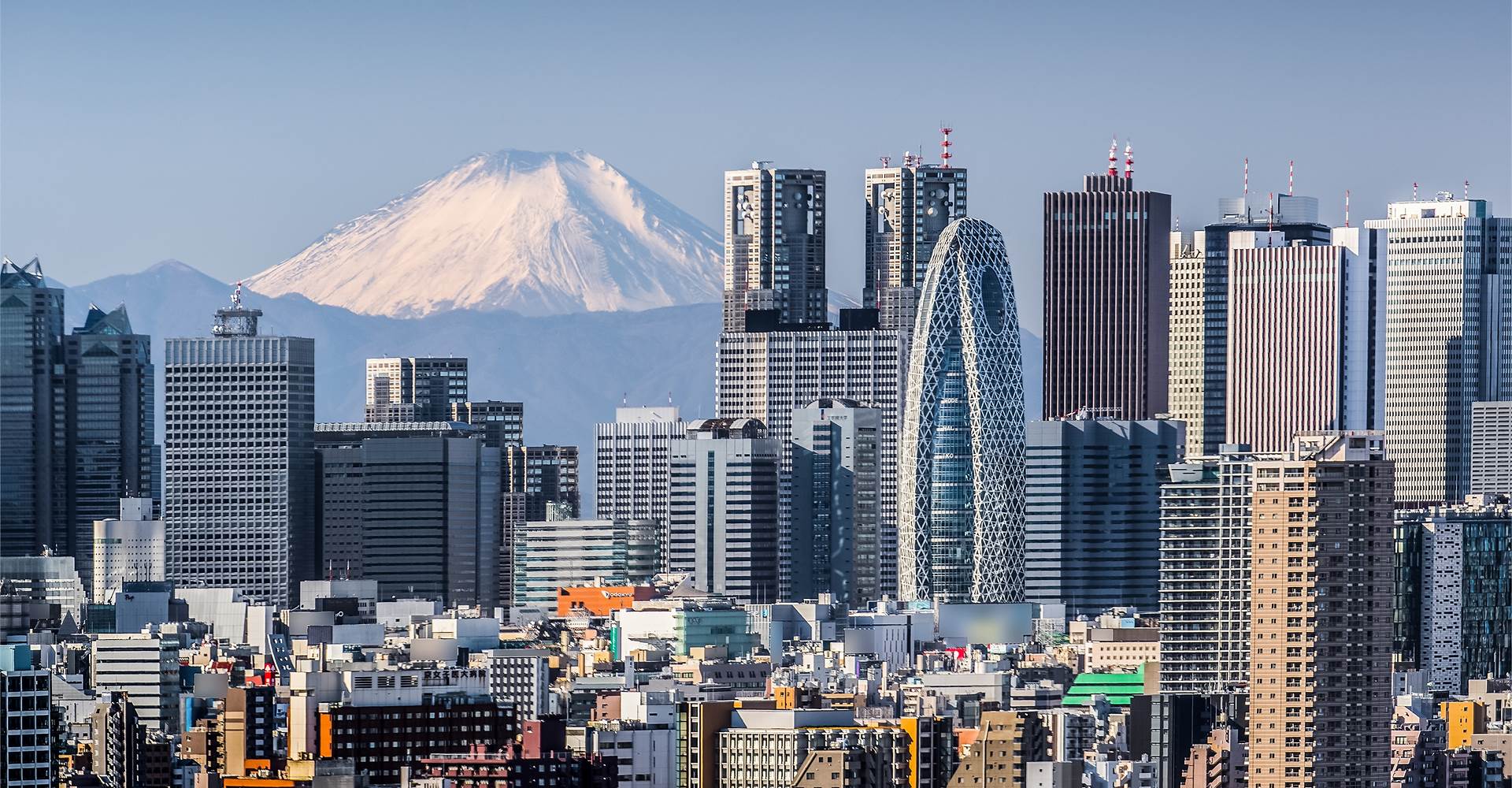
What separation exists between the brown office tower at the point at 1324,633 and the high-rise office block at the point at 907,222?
4180 inches

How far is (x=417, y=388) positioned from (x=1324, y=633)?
108 m

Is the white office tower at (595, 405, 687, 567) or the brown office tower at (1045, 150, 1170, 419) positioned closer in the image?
the brown office tower at (1045, 150, 1170, 419)

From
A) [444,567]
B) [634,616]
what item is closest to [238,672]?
[634,616]

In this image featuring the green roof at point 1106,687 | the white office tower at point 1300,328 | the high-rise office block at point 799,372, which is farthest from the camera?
the high-rise office block at point 799,372

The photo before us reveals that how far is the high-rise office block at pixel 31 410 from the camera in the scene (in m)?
158

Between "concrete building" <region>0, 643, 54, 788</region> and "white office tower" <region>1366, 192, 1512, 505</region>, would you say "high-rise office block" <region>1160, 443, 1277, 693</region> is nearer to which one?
"concrete building" <region>0, 643, 54, 788</region>

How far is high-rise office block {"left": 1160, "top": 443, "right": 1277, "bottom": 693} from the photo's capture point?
102 m

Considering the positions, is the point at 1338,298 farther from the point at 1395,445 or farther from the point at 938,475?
the point at 938,475

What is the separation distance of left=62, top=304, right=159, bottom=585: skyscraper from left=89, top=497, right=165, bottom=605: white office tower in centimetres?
241

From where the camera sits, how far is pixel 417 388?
178m

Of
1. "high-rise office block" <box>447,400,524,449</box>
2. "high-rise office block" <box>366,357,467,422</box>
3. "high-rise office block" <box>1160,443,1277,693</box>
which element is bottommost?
"high-rise office block" <box>1160,443,1277,693</box>

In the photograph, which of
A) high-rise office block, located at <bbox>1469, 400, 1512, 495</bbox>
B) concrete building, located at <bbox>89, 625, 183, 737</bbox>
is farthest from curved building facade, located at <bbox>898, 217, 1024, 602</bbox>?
concrete building, located at <bbox>89, 625, 183, 737</bbox>

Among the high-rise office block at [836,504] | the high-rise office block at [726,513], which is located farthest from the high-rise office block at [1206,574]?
the high-rise office block at [836,504]

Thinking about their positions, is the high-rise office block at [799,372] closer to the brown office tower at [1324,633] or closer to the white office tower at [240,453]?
the white office tower at [240,453]
